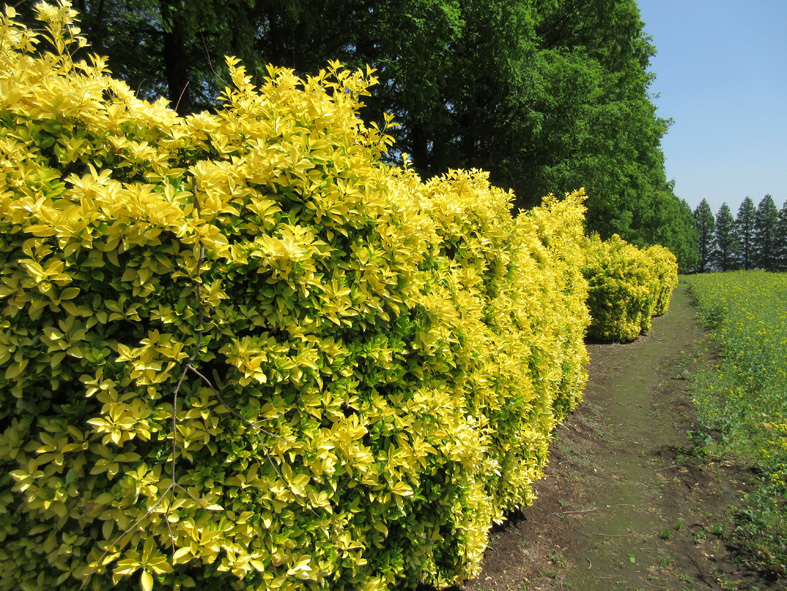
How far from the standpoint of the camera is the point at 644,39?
25531 mm

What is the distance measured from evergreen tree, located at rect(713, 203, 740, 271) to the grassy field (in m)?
97.6

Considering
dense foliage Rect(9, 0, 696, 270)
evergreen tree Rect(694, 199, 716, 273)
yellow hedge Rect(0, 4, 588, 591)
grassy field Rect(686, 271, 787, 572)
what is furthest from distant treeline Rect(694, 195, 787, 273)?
yellow hedge Rect(0, 4, 588, 591)

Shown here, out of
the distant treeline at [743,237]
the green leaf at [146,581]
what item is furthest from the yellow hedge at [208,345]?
the distant treeline at [743,237]

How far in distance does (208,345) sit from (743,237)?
113160 mm

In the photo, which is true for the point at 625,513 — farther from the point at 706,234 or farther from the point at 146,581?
the point at 706,234

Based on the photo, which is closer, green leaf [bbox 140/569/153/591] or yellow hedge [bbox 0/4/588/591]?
green leaf [bbox 140/569/153/591]

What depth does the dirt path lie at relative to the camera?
3.45 metres

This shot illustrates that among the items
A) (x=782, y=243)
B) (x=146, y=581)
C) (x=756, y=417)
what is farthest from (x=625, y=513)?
(x=782, y=243)

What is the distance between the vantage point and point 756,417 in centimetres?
578

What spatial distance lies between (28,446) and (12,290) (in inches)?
22.5

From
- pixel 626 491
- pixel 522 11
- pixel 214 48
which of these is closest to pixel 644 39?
pixel 522 11

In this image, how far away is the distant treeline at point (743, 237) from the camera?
264 feet

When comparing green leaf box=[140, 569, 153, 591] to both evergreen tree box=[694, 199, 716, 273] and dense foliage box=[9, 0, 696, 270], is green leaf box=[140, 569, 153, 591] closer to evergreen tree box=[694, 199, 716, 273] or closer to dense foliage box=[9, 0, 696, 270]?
dense foliage box=[9, 0, 696, 270]

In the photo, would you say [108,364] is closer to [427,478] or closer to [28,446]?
[28,446]
